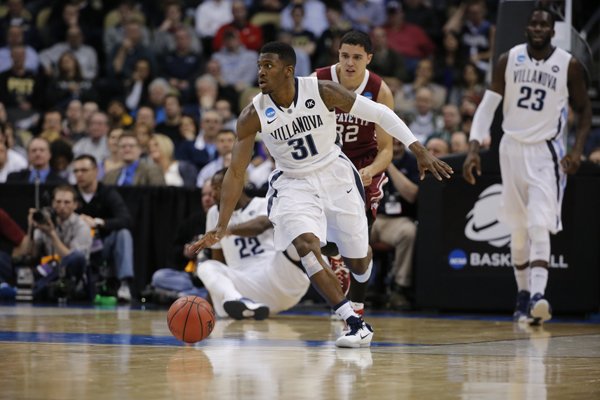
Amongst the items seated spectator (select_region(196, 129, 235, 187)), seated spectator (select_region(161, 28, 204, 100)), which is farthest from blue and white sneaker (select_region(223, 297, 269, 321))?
seated spectator (select_region(161, 28, 204, 100))

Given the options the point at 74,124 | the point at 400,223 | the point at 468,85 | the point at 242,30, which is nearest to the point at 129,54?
the point at 242,30

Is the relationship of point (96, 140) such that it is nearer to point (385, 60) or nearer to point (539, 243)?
point (385, 60)

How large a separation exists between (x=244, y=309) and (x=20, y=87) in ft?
28.5

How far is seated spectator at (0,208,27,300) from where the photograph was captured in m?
13.1

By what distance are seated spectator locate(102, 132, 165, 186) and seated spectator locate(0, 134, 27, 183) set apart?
1246 millimetres

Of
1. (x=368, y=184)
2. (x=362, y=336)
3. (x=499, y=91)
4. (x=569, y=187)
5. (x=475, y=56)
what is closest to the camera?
(x=362, y=336)

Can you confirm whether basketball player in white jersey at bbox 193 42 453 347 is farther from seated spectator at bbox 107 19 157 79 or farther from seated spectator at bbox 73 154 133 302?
seated spectator at bbox 107 19 157 79

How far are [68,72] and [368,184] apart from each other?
32.0 ft

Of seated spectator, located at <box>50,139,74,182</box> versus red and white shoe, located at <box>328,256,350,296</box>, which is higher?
seated spectator, located at <box>50,139,74,182</box>

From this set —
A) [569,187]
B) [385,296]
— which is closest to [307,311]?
[385,296]

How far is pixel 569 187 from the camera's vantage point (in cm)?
1159

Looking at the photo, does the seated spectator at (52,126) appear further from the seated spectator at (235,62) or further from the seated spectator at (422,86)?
the seated spectator at (422,86)

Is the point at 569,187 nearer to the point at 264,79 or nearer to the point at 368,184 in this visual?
the point at 368,184

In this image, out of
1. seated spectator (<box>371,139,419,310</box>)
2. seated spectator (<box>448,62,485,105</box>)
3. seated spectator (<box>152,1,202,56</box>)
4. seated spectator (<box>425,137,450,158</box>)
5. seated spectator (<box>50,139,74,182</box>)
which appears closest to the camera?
seated spectator (<box>371,139,419,310</box>)
